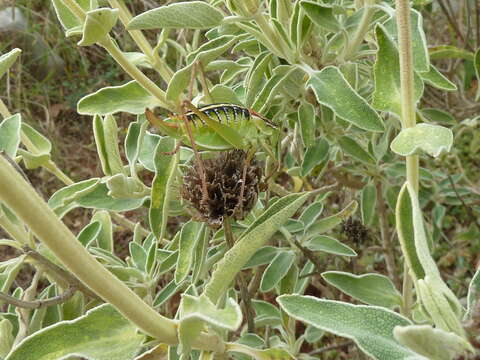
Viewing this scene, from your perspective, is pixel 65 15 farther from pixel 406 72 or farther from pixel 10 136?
pixel 406 72

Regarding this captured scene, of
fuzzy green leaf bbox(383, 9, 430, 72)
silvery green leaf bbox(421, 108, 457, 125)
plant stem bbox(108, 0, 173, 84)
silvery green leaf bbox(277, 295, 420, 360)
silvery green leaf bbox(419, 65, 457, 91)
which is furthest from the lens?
silvery green leaf bbox(421, 108, 457, 125)

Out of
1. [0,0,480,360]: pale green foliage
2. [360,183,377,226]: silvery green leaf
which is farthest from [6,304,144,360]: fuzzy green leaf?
[360,183,377,226]: silvery green leaf

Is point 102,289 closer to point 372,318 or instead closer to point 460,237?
point 372,318

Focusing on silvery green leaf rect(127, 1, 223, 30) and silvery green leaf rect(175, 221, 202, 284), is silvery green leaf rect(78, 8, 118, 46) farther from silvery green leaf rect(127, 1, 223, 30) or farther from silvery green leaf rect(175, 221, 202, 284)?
silvery green leaf rect(175, 221, 202, 284)

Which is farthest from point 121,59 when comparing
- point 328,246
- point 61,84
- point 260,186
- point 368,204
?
point 61,84

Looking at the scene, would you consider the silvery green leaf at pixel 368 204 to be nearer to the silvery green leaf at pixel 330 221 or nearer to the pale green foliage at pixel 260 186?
the pale green foliage at pixel 260 186

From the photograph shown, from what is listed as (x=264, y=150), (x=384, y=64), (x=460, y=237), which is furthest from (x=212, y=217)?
(x=460, y=237)
